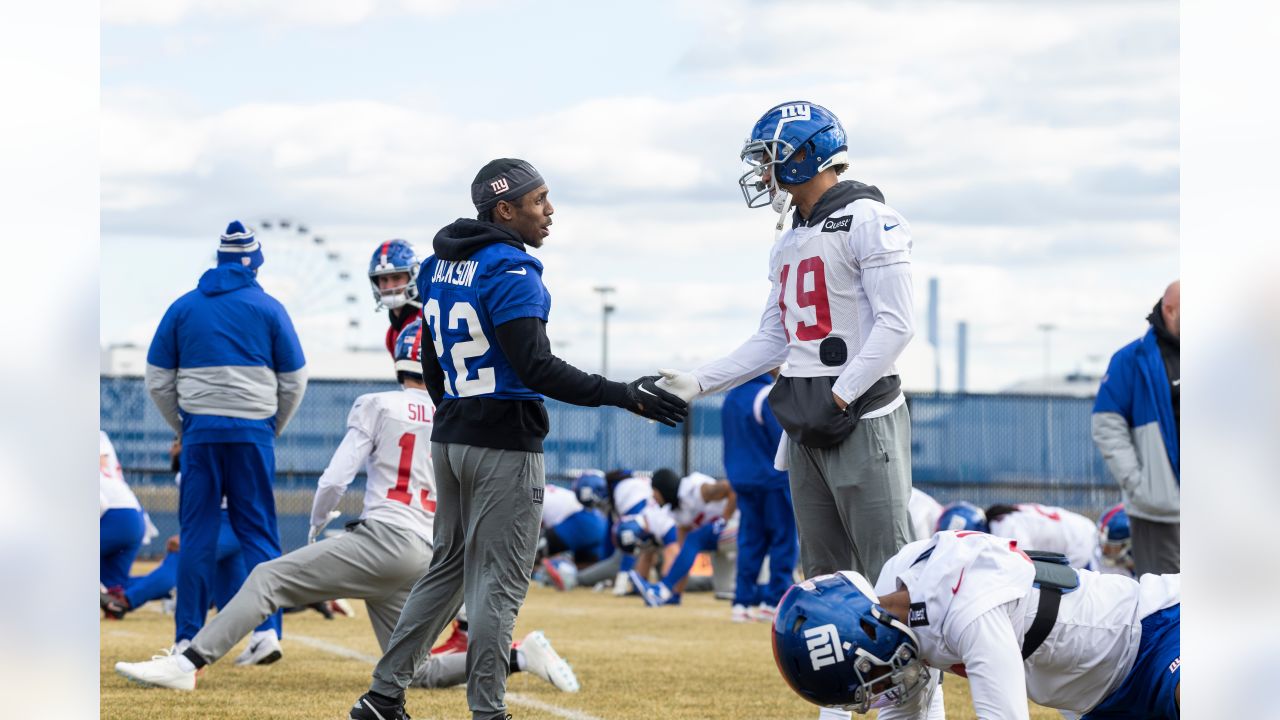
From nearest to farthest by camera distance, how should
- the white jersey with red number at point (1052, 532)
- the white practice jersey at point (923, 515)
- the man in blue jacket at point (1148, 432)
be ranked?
1. the man in blue jacket at point (1148, 432)
2. the white jersey with red number at point (1052, 532)
3. the white practice jersey at point (923, 515)

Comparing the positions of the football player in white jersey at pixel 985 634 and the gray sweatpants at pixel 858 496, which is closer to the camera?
the football player in white jersey at pixel 985 634

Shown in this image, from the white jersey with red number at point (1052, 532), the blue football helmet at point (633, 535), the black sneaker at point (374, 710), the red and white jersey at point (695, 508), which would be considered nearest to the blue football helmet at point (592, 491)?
the blue football helmet at point (633, 535)

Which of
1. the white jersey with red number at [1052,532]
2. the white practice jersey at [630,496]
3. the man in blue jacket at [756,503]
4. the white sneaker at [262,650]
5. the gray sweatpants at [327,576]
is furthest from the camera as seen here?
the white practice jersey at [630,496]

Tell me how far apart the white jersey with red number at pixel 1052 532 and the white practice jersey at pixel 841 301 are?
7.37m

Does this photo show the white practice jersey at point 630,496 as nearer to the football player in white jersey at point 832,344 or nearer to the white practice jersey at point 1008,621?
the football player in white jersey at point 832,344

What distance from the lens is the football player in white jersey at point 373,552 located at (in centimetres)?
689

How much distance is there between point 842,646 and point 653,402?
1734 millimetres
